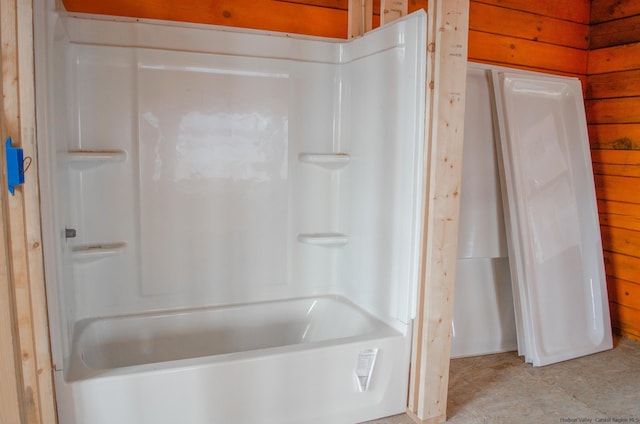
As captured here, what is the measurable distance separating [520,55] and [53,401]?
3051 millimetres

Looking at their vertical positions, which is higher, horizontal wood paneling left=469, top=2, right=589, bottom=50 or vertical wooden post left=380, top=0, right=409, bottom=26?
horizontal wood paneling left=469, top=2, right=589, bottom=50

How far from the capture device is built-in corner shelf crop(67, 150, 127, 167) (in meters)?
2.07

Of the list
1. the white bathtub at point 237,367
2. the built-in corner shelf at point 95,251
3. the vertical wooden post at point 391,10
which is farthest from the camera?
the vertical wooden post at point 391,10

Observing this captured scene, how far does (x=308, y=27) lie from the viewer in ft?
8.35

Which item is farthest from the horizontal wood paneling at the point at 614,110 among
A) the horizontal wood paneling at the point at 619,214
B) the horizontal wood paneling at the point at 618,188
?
the horizontal wood paneling at the point at 619,214

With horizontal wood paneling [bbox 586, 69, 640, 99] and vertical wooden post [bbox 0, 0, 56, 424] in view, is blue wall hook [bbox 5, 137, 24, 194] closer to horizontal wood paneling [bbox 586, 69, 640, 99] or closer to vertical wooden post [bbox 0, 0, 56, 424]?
vertical wooden post [bbox 0, 0, 56, 424]

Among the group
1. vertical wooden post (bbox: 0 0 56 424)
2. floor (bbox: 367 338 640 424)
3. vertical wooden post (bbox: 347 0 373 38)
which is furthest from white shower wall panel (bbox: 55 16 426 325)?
floor (bbox: 367 338 640 424)

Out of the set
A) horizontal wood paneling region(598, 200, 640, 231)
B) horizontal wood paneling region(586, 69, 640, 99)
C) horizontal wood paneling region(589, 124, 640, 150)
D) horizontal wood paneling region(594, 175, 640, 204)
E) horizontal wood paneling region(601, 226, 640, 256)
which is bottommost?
horizontal wood paneling region(601, 226, 640, 256)

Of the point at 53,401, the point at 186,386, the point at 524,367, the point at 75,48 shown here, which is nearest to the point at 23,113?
the point at 75,48

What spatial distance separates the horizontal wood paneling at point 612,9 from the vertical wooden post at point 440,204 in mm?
1713

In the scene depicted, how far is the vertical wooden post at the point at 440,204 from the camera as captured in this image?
6.31 feet

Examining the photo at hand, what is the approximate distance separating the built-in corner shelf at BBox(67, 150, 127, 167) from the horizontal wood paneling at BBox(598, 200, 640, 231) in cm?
288

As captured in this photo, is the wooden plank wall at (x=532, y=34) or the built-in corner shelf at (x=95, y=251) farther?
the wooden plank wall at (x=532, y=34)

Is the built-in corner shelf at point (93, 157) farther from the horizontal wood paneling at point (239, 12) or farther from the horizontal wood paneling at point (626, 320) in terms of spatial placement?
the horizontal wood paneling at point (626, 320)
